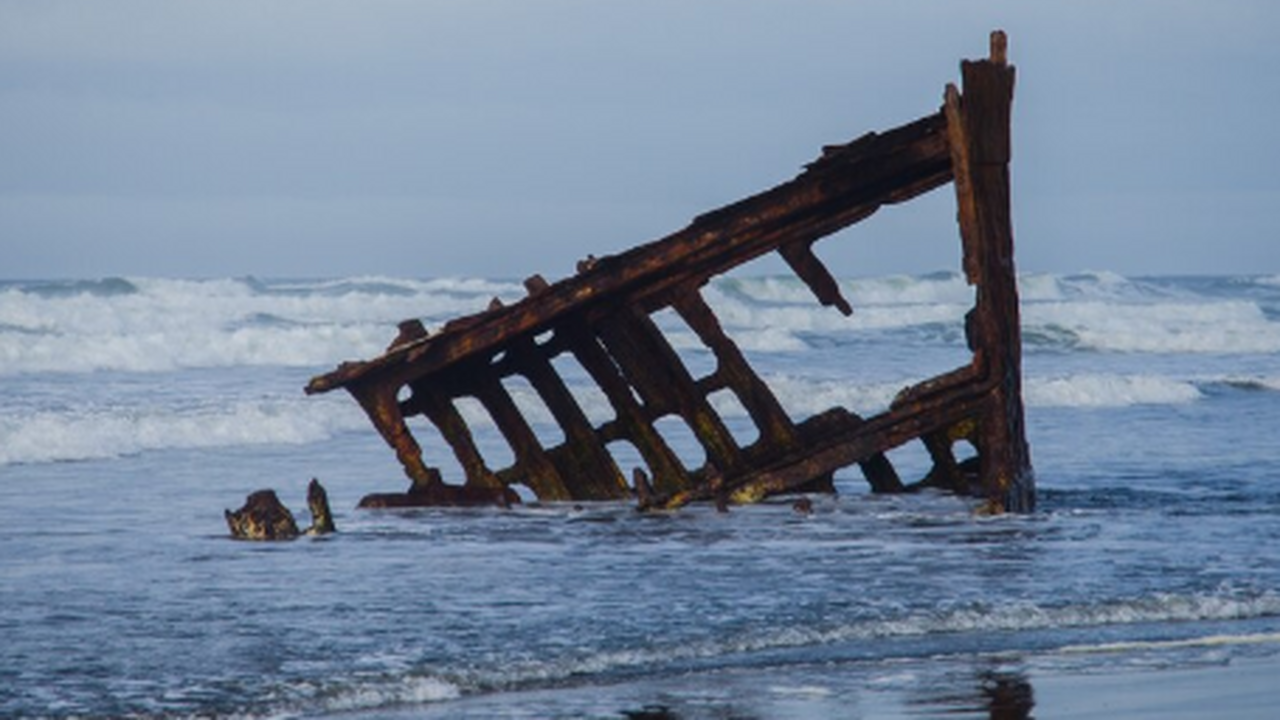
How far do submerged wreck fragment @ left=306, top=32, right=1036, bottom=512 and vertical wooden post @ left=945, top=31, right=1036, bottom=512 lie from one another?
1 centimetres

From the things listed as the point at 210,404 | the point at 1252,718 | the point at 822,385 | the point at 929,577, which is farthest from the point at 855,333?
the point at 1252,718

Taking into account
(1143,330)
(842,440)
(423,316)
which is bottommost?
(842,440)

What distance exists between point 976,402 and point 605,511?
225cm

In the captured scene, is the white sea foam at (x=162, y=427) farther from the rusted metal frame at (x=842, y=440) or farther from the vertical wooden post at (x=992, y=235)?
the vertical wooden post at (x=992, y=235)

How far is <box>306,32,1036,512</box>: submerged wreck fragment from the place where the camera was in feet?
37.6

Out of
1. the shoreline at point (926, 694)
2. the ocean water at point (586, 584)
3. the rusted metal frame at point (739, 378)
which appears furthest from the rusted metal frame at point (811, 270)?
the shoreline at point (926, 694)

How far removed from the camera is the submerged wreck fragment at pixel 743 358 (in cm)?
1146

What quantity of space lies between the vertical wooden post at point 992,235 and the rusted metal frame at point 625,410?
1.81 m

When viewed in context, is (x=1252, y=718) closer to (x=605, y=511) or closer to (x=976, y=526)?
(x=976, y=526)

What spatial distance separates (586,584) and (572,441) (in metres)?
3.00

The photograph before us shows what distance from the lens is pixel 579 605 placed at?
9.34 meters

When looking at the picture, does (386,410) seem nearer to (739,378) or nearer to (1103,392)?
(739,378)

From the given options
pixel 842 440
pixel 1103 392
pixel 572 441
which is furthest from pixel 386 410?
pixel 1103 392

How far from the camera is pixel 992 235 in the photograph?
11.4 metres
